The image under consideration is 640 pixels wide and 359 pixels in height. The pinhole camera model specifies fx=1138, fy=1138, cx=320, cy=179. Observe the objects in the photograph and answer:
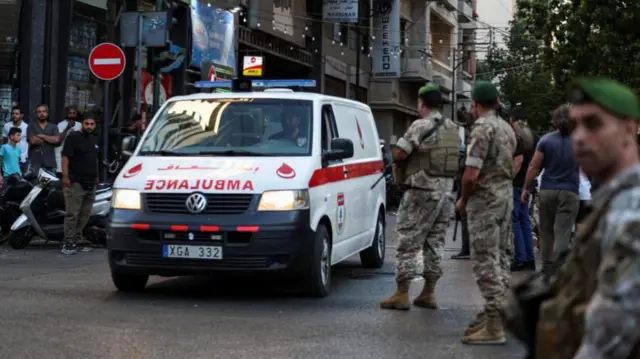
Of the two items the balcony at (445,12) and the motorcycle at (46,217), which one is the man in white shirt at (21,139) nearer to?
the motorcycle at (46,217)

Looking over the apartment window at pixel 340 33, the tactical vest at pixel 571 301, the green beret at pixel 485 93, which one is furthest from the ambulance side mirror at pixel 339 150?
the apartment window at pixel 340 33

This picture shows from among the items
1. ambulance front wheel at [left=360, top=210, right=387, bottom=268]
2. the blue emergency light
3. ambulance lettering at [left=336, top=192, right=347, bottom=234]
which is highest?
the blue emergency light

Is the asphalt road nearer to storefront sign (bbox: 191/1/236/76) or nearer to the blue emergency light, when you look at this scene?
the blue emergency light

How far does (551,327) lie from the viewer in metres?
3.23

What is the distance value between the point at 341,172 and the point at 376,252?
236 centimetres

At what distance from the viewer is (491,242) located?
7.97m

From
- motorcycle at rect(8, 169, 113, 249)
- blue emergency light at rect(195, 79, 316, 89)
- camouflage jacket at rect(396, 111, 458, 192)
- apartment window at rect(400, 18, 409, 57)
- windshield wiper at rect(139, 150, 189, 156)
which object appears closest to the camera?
camouflage jacket at rect(396, 111, 458, 192)

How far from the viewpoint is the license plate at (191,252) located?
381 inches

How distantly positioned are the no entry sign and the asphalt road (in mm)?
6059

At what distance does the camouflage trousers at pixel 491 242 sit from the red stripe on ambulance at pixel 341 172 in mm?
2256

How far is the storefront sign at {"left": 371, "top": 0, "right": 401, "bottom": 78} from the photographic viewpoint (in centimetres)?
4822

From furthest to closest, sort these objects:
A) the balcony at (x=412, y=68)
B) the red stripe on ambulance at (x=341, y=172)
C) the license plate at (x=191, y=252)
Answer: the balcony at (x=412, y=68) → the red stripe on ambulance at (x=341, y=172) → the license plate at (x=191, y=252)

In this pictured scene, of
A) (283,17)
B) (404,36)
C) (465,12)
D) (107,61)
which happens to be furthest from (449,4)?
(107,61)

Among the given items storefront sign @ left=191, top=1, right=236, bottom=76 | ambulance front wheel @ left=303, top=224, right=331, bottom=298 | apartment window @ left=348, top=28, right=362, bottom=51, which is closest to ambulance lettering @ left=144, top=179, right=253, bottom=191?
ambulance front wheel @ left=303, top=224, right=331, bottom=298
